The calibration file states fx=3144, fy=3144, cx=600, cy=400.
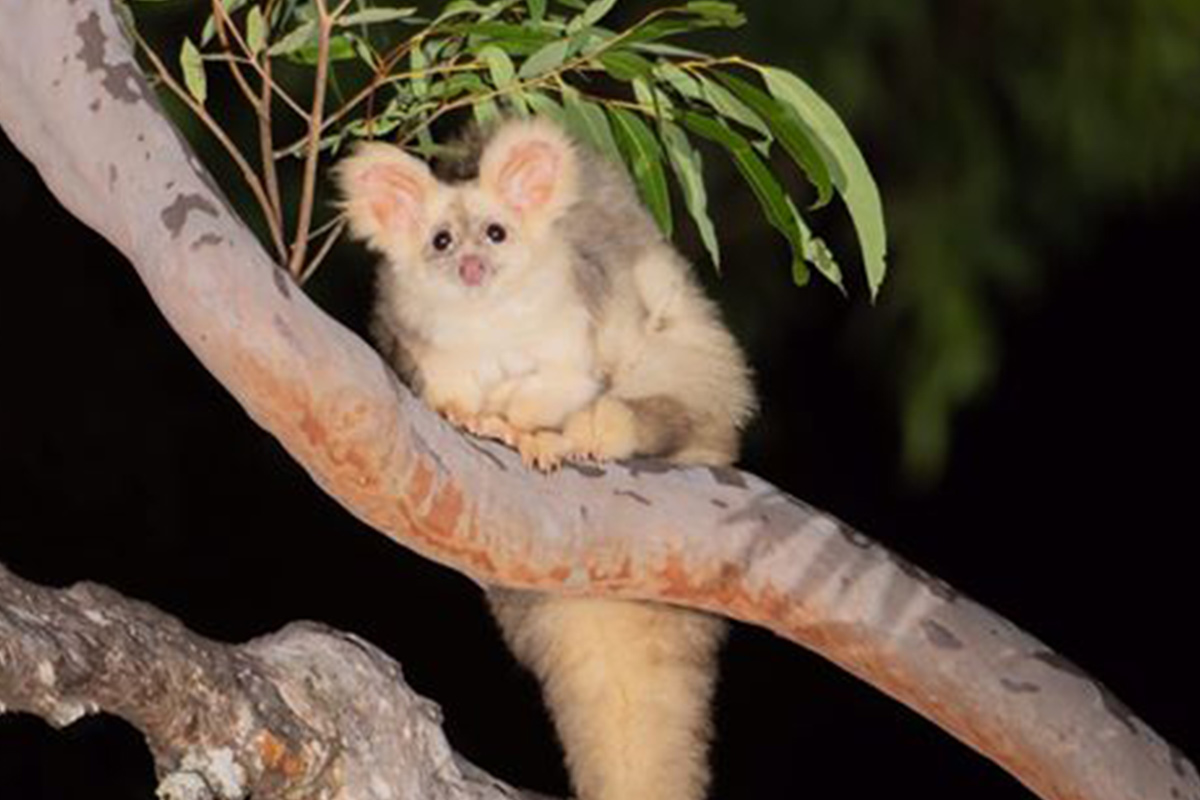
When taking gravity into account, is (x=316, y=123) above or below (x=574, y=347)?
above

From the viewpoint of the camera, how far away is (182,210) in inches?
75.6

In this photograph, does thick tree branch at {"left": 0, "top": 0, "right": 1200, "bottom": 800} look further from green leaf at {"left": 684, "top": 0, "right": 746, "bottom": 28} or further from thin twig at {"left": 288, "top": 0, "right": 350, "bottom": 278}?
green leaf at {"left": 684, "top": 0, "right": 746, "bottom": 28}

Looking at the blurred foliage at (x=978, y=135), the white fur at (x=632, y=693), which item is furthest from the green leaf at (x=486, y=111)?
the blurred foliage at (x=978, y=135)

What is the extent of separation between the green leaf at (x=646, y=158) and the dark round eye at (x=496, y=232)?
33cm

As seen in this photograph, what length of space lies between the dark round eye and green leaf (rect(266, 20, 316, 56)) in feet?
1.32

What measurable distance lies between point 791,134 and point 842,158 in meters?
0.09

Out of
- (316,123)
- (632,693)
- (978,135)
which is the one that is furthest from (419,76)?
(978,135)

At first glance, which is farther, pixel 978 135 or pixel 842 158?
pixel 978 135

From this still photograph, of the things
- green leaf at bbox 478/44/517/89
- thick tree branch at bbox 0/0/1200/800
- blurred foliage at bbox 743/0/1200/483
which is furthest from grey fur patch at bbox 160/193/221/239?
blurred foliage at bbox 743/0/1200/483

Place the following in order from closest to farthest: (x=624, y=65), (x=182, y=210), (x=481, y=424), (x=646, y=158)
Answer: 1. (x=182, y=210)
2. (x=624, y=65)
3. (x=646, y=158)
4. (x=481, y=424)

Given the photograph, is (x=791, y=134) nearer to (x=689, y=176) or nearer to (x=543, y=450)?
(x=689, y=176)

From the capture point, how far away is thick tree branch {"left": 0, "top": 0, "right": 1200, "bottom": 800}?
6.32ft

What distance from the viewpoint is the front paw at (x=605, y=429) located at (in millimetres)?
2312

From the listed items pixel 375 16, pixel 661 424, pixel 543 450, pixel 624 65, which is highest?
pixel 375 16
